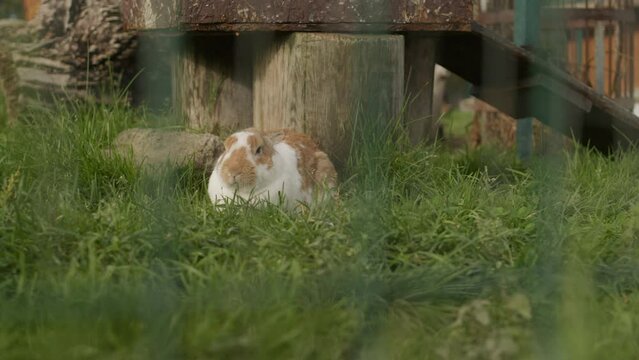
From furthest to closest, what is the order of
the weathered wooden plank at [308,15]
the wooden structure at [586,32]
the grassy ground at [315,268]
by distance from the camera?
the wooden structure at [586,32]
the weathered wooden plank at [308,15]
the grassy ground at [315,268]

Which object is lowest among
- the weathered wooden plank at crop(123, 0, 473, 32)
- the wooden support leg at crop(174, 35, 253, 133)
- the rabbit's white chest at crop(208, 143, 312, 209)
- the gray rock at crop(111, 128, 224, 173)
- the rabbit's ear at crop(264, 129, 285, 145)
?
the rabbit's white chest at crop(208, 143, 312, 209)

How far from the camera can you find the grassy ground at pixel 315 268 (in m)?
2.61

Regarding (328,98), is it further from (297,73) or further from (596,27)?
(596,27)

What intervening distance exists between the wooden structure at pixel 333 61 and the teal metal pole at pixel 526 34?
0.75 meters

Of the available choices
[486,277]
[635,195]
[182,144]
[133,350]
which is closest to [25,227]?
[133,350]

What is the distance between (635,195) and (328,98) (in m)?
1.38

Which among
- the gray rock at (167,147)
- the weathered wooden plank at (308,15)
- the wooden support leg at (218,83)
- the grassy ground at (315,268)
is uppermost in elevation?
the weathered wooden plank at (308,15)

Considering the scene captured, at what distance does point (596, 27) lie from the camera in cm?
652

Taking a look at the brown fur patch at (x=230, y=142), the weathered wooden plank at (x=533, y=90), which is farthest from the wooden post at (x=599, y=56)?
the brown fur patch at (x=230, y=142)

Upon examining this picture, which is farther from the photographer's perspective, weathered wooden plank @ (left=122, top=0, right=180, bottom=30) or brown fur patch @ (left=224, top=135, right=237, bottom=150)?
weathered wooden plank @ (left=122, top=0, right=180, bottom=30)

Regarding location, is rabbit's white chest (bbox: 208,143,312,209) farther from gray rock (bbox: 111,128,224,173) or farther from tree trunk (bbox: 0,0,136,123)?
tree trunk (bbox: 0,0,136,123)

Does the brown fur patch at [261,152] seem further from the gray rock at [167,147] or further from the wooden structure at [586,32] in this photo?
the wooden structure at [586,32]

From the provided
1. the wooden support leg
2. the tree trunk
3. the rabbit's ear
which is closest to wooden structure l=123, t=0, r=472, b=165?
the rabbit's ear

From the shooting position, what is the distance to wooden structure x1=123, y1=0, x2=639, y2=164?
420 centimetres
